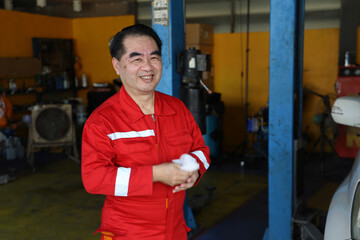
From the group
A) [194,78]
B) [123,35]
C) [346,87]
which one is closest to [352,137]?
[346,87]

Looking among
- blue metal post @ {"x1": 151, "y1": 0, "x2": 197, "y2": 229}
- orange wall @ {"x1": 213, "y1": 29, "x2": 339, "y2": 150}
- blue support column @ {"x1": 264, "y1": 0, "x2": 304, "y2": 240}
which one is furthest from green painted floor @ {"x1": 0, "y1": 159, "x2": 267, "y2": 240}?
orange wall @ {"x1": 213, "y1": 29, "x2": 339, "y2": 150}

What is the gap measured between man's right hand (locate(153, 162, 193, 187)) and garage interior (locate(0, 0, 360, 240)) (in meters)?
1.70

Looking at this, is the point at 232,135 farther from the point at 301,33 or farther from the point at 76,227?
the point at 301,33

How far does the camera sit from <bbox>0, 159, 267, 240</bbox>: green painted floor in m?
3.99

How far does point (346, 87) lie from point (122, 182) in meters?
5.61

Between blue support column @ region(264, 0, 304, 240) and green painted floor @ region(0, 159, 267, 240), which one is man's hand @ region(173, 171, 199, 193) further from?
green painted floor @ region(0, 159, 267, 240)

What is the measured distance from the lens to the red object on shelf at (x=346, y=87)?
20.4ft

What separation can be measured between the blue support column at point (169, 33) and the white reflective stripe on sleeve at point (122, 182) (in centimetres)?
188

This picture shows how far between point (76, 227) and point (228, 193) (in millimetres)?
1939

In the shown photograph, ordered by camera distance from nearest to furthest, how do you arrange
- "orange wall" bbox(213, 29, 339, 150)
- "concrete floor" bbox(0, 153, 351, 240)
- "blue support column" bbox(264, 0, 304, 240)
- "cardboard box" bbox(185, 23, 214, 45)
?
"blue support column" bbox(264, 0, 304, 240) < "concrete floor" bbox(0, 153, 351, 240) < "cardboard box" bbox(185, 23, 214, 45) < "orange wall" bbox(213, 29, 339, 150)

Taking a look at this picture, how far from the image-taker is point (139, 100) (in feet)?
5.59

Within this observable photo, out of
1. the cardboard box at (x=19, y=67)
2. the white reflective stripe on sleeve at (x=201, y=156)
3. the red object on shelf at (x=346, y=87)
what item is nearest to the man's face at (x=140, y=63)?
the white reflective stripe on sleeve at (x=201, y=156)

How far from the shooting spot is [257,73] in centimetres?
730

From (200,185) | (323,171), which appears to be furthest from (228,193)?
(323,171)
